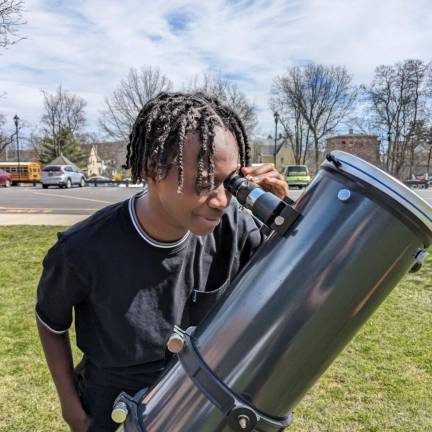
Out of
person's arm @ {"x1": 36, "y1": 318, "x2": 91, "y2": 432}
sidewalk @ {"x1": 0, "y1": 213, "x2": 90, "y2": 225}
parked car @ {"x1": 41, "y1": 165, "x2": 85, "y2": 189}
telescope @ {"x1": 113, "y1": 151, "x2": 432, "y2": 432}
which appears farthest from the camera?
parked car @ {"x1": 41, "y1": 165, "x2": 85, "y2": 189}

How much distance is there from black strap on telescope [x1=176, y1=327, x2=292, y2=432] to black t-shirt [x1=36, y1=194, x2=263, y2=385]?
35cm

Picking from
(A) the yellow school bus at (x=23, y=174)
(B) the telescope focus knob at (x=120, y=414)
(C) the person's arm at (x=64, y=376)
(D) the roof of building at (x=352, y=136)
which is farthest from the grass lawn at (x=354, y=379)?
(D) the roof of building at (x=352, y=136)

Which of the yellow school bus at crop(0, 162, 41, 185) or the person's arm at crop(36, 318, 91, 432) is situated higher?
the person's arm at crop(36, 318, 91, 432)

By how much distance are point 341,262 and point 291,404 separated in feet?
1.11

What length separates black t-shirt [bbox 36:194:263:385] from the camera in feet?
4.17

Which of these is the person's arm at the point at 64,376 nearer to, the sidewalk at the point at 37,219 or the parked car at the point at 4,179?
the sidewalk at the point at 37,219

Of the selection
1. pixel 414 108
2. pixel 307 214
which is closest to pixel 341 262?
pixel 307 214

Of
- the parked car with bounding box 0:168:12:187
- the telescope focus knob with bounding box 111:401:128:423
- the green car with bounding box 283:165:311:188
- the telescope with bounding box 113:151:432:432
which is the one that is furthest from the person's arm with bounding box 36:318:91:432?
the parked car with bounding box 0:168:12:187

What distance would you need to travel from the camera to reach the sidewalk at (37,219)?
31.4ft

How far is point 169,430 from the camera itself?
970mm

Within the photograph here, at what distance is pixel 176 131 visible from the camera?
1.19 metres

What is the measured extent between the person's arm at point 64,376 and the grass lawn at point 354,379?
148 cm

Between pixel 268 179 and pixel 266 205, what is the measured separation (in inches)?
12.7

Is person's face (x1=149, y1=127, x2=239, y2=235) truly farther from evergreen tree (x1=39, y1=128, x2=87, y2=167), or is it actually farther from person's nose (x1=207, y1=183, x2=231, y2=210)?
evergreen tree (x1=39, y1=128, x2=87, y2=167)
